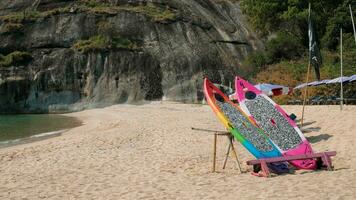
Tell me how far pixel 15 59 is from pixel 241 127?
36.6 metres

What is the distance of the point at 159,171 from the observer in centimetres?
1066

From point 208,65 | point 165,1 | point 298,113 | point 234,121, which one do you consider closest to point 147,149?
point 234,121

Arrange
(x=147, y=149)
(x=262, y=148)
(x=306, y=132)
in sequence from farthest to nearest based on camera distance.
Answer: (x=306, y=132) < (x=147, y=149) < (x=262, y=148)

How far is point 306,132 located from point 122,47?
30136 mm

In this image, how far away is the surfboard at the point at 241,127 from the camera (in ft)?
34.4

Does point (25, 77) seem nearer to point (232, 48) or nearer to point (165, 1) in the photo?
point (165, 1)

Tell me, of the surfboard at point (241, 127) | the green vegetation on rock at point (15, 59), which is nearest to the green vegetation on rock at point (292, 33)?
the green vegetation on rock at point (15, 59)

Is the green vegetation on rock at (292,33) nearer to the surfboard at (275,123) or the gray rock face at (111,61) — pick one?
the gray rock face at (111,61)

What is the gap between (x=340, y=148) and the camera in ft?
39.8

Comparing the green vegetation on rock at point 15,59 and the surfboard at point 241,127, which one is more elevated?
the green vegetation on rock at point 15,59

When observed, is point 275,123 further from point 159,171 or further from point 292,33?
point 292,33

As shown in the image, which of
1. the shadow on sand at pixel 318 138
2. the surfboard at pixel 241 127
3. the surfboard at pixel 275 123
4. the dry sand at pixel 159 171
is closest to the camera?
the dry sand at pixel 159 171

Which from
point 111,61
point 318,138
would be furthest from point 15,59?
point 318,138

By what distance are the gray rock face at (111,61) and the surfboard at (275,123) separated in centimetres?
2758
